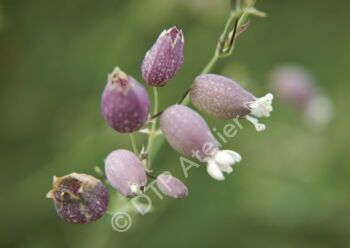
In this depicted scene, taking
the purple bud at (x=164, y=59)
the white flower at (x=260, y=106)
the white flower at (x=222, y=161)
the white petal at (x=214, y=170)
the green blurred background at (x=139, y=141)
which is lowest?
the green blurred background at (x=139, y=141)

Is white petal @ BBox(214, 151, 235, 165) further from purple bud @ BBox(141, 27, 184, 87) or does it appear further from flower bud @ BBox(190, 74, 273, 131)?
purple bud @ BBox(141, 27, 184, 87)

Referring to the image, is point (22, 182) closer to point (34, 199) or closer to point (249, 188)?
point (34, 199)

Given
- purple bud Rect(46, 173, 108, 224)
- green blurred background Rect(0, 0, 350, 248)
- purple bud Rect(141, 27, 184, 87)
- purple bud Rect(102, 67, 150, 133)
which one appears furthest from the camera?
green blurred background Rect(0, 0, 350, 248)

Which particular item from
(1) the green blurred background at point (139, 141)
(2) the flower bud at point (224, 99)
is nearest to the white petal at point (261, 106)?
(2) the flower bud at point (224, 99)

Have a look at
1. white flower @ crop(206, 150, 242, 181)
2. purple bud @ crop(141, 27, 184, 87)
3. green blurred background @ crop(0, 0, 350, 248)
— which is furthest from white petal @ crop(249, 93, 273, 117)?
green blurred background @ crop(0, 0, 350, 248)

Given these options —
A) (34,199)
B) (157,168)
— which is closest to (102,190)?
(34,199)

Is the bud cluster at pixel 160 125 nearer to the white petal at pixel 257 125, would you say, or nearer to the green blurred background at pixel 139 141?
the white petal at pixel 257 125
